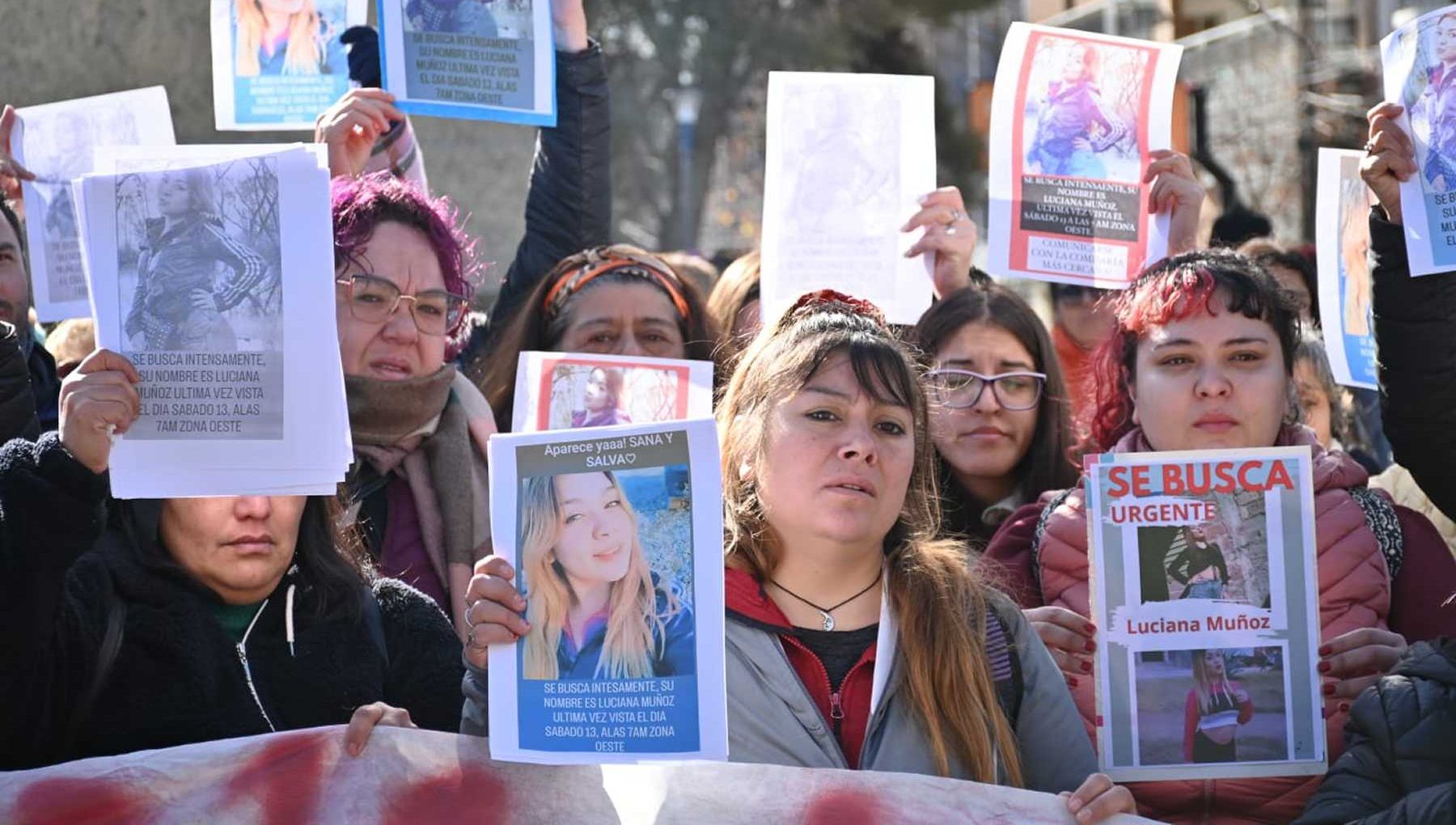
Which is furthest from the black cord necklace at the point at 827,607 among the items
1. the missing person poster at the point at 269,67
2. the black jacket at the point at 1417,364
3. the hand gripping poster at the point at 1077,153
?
the missing person poster at the point at 269,67

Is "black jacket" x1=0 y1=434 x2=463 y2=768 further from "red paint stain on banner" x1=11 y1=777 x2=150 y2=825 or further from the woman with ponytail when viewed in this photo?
the woman with ponytail

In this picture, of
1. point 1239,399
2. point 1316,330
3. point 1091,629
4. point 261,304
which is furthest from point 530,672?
point 1316,330

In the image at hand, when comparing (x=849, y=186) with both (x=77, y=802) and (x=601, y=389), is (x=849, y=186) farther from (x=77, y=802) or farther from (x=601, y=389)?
(x=77, y=802)

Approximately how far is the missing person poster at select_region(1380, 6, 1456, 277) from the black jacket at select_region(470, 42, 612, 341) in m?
1.93

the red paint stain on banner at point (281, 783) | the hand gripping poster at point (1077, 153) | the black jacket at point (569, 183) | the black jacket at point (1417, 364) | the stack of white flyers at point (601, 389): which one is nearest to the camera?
the red paint stain on banner at point (281, 783)

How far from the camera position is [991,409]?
15.0 ft

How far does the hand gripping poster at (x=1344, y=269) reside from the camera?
4469 mm

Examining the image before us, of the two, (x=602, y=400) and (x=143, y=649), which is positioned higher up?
(x=602, y=400)

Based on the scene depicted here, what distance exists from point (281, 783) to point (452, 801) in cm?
26

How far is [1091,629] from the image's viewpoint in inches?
136

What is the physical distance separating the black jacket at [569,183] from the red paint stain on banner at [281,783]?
2072 millimetres

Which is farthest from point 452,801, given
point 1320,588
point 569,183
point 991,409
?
point 569,183

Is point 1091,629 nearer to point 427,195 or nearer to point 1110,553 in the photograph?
point 1110,553

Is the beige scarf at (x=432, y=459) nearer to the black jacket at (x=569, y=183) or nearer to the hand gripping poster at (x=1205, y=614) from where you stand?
the black jacket at (x=569, y=183)
